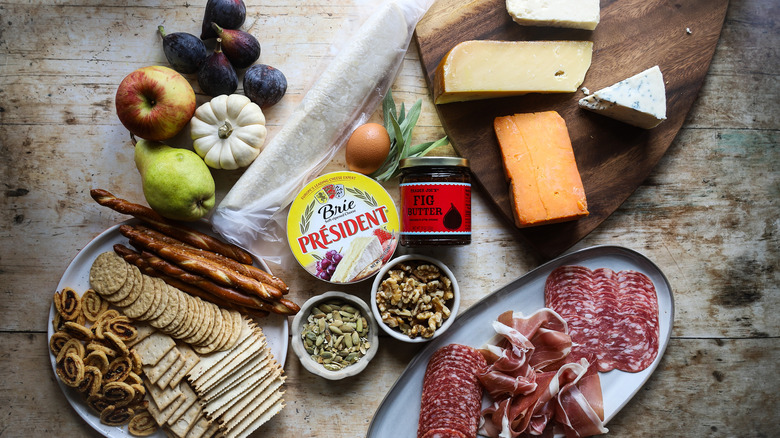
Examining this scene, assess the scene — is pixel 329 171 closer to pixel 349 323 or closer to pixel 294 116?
pixel 294 116

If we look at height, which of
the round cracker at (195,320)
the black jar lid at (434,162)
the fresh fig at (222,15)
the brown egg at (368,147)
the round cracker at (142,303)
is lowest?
the round cracker at (195,320)

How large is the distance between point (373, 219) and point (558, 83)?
0.85 meters

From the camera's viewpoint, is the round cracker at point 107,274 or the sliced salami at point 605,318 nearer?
the round cracker at point 107,274

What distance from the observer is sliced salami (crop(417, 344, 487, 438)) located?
1603 mm

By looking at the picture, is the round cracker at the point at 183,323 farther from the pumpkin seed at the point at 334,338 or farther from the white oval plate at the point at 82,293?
the pumpkin seed at the point at 334,338

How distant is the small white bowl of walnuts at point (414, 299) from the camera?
63.2 inches

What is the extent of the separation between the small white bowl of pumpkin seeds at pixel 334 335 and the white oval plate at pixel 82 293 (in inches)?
3.3

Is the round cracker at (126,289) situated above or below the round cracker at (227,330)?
above

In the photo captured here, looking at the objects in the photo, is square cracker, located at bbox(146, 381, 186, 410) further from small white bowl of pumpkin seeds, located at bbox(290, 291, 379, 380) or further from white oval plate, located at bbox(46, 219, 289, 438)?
small white bowl of pumpkin seeds, located at bbox(290, 291, 379, 380)

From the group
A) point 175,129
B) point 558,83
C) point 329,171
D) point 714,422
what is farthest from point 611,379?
point 175,129

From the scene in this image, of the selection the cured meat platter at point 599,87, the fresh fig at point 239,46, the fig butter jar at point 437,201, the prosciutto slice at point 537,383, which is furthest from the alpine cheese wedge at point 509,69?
the prosciutto slice at point 537,383

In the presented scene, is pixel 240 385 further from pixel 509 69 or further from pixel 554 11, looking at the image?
pixel 554 11

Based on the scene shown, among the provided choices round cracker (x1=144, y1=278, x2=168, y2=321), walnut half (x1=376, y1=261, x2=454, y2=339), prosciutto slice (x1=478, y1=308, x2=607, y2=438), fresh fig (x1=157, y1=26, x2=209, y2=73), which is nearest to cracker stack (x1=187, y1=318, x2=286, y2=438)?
round cracker (x1=144, y1=278, x2=168, y2=321)

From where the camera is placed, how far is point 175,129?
1.62 metres
